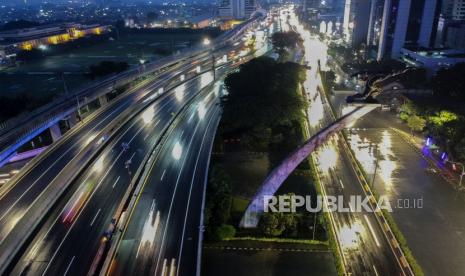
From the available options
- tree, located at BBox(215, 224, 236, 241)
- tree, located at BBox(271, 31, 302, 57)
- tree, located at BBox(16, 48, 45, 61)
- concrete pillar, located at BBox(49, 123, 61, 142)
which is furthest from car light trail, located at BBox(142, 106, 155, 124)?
tree, located at BBox(16, 48, 45, 61)

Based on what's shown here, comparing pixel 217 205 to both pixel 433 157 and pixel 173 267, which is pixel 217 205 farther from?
pixel 433 157

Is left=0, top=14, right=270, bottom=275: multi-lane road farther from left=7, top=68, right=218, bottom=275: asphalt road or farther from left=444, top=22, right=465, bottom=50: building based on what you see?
left=444, top=22, right=465, bottom=50: building

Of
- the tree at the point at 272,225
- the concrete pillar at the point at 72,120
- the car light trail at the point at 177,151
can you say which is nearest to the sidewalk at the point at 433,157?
the tree at the point at 272,225

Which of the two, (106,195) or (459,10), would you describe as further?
(459,10)

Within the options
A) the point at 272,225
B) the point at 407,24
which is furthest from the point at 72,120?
the point at 407,24

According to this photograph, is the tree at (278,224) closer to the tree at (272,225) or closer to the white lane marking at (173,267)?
the tree at (272,225)

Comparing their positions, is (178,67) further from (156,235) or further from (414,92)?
(156,235)
